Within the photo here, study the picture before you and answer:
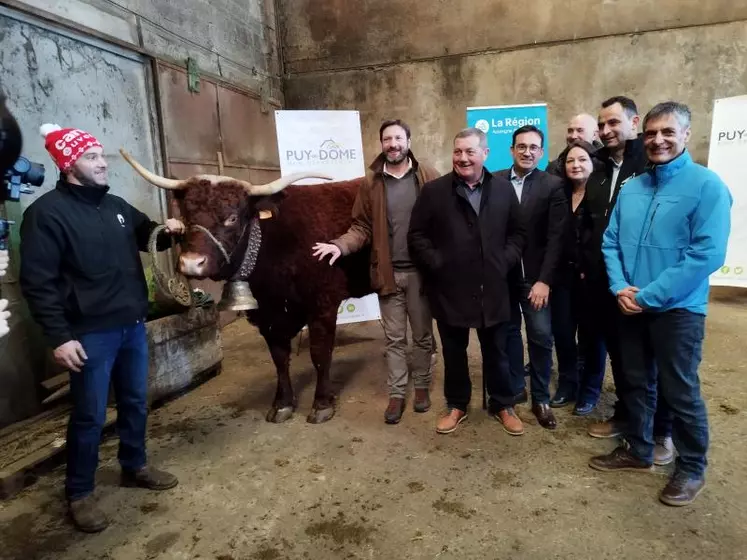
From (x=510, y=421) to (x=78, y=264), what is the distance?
2.46 metres

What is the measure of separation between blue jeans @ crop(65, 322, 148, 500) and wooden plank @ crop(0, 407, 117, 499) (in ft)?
1.62

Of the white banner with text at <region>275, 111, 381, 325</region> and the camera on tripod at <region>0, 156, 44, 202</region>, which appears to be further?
the white banner with text at <region>275, 111, 381, 325</region>

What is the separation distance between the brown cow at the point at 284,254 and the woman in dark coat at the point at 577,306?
1.35m

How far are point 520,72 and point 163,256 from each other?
5.07m

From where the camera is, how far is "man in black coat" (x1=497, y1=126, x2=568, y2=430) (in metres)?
2.84

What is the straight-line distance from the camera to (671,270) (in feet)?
6.98

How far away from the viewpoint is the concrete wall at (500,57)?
20.3ft

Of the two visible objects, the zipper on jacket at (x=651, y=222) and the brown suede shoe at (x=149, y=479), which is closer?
the zipper on jacket at (x=651, y=222)

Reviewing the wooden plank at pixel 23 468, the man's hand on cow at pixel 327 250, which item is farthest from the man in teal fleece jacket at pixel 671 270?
the wooden plank at pixel 23 468

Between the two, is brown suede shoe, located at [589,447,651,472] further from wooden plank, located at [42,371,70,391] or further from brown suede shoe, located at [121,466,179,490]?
wooden plank, located at [42,371,70,391]

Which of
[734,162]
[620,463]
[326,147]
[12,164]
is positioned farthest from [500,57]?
[12,164]

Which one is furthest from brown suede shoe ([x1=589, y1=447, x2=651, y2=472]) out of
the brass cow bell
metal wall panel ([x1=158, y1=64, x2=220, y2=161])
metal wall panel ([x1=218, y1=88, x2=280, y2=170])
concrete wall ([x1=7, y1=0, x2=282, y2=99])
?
metal wall panel ([x1=218, y1=88, x2=280, y2=170])

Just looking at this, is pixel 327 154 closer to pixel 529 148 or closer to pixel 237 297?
pixel 237 297

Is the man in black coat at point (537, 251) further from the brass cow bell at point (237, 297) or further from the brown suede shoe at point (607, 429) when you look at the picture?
the brass cow bell at point (237, 297)
